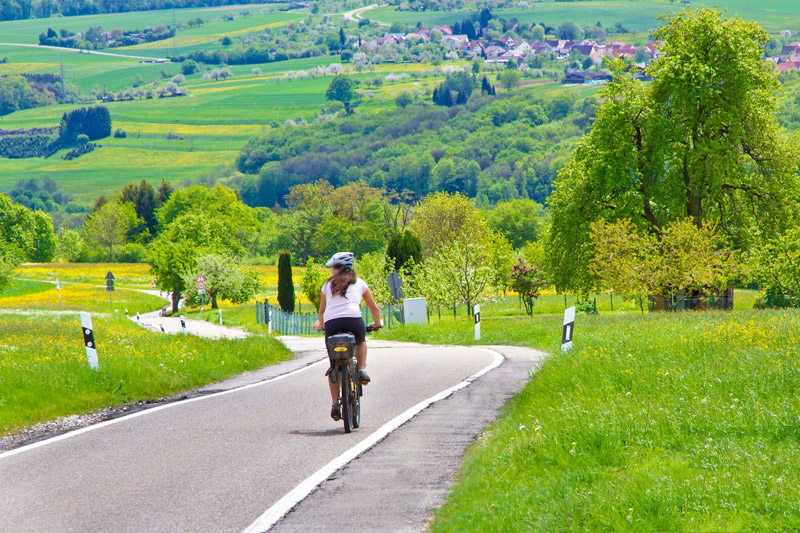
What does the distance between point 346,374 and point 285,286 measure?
56.2m

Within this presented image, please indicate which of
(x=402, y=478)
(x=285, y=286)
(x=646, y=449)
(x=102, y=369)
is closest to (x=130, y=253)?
(x=285, y=286)

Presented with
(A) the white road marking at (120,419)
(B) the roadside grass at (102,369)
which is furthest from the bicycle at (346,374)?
(B) the roadside grass at (102,369)

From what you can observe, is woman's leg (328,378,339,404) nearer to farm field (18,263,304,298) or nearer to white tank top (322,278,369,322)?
white tank top (322,278,369,322)

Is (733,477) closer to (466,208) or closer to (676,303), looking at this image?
(676,303)

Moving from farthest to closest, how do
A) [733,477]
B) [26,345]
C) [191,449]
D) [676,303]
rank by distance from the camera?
[676,303], [26,345], [191,449], [733,477]

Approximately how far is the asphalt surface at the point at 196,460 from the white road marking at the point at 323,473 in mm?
87

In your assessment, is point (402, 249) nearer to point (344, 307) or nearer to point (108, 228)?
point (344, 307)

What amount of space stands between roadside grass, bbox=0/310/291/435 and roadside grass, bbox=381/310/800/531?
5.68 metres

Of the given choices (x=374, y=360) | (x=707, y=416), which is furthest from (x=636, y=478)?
(x=374, y=360)

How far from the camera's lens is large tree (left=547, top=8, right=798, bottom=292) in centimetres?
3834

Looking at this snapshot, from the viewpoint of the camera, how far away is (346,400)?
364 inches

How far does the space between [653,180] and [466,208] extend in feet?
182

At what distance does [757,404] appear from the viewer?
24.3ft

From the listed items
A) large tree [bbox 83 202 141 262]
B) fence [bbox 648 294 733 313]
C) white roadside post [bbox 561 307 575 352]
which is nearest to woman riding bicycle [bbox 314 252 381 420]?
white roadside post [bbox 561 307 575 352]
